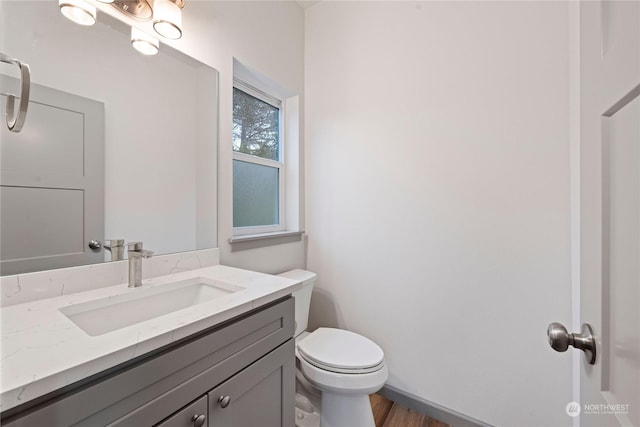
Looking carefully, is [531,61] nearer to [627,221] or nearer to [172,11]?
[627,221]

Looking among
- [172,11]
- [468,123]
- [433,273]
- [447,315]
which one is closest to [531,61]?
[468,123]

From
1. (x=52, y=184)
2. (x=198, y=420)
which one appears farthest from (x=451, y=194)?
(x=52, y=184)

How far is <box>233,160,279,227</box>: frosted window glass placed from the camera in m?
1.56

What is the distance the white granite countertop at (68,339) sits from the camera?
0.43m

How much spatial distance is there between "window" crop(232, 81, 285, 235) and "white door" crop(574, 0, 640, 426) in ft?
4.74

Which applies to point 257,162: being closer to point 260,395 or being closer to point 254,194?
point 254,194

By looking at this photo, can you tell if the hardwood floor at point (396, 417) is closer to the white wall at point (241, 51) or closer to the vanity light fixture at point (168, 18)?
the white wall at point (241, 51)

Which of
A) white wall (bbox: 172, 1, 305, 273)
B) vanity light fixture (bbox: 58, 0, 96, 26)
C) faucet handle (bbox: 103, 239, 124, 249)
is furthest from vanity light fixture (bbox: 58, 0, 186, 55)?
faucet handle (bbox: 103, 239, 124, 249)

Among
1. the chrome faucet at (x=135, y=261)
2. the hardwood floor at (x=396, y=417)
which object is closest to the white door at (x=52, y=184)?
the chrome faucet at (x=135, y=261)

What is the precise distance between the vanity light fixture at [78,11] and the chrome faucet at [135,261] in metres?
0.79

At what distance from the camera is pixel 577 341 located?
0.49 metres

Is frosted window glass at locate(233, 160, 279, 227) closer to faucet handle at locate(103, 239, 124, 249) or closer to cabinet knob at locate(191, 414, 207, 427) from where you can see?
faucet handle at locate(103, 239, 124, 249)

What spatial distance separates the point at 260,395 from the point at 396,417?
1028 mm

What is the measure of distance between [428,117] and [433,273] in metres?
0.85
